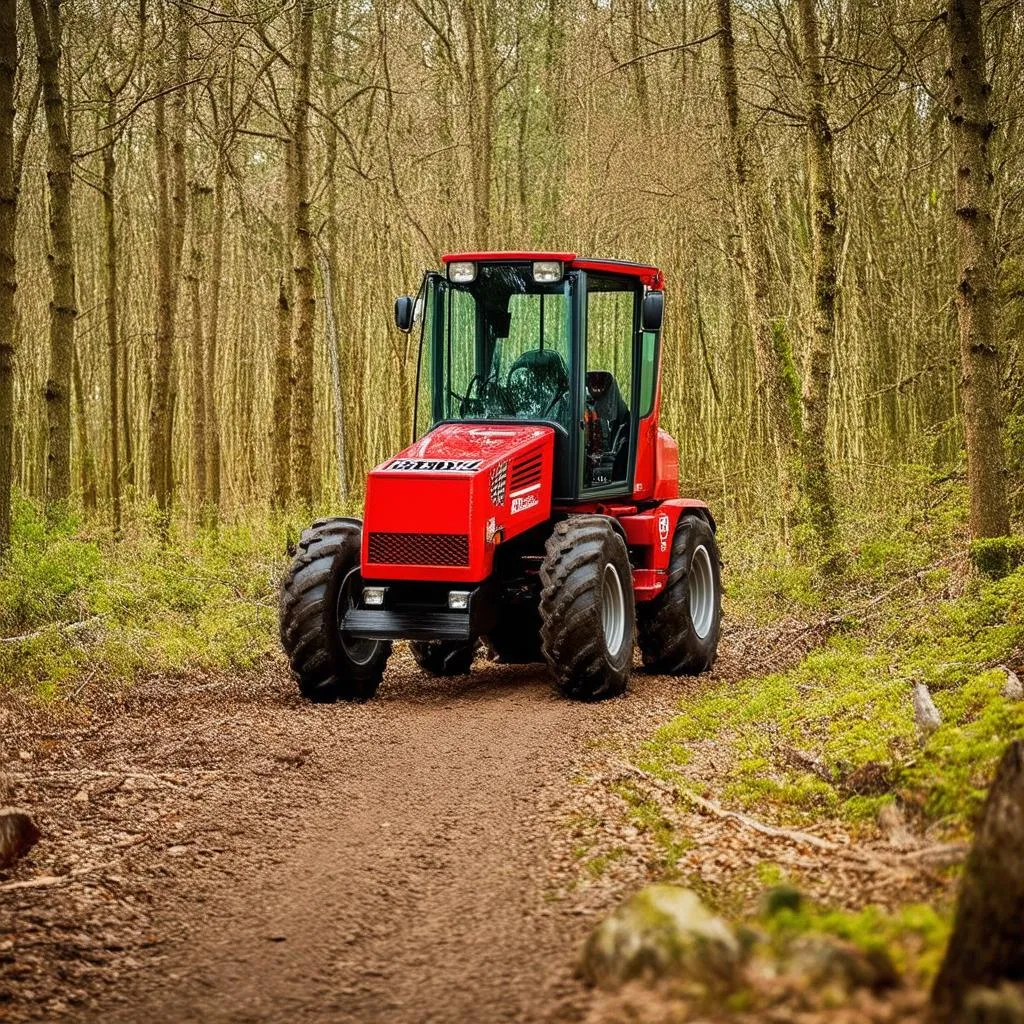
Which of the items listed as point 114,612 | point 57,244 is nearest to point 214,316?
point 57,244

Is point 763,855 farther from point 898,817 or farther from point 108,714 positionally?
point 108,714

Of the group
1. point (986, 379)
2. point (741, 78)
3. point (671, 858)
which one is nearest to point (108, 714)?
point (671, 858)

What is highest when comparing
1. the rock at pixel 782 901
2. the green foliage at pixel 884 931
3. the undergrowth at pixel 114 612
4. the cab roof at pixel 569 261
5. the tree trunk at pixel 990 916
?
the cab roof at pixel 569 261

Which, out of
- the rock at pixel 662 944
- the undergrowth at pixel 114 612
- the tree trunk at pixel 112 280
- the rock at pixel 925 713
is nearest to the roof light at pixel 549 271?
the undergrowth at pixel 114 612

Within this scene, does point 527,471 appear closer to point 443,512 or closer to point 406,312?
point 443,512

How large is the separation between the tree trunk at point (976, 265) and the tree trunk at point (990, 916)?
5.62m

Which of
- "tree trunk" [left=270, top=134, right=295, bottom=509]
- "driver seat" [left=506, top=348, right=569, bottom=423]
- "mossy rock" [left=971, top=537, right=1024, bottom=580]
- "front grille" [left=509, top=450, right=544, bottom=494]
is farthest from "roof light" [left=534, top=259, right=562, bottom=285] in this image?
"tree trunk" [left=270, top=134, right=295, bottom=509]

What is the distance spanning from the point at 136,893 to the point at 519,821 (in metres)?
1.37

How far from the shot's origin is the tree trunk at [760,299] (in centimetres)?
1132

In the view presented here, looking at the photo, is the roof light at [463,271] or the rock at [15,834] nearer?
the rock at [15,834]

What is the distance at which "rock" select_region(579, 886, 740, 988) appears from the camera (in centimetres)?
244

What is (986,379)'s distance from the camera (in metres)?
7.64

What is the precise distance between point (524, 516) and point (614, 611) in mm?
764

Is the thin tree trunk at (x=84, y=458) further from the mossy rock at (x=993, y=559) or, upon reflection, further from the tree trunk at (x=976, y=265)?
the mossy rock at (x=993, y=559)
